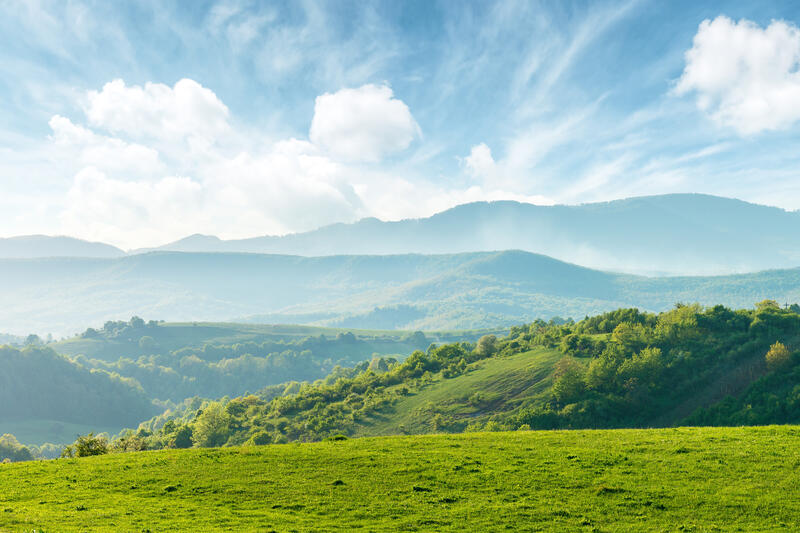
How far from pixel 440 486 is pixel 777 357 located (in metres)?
59.5

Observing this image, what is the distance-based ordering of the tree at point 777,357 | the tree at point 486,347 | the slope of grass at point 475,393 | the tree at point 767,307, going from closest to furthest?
1. the tree at point 777,357
2. the tree at point 767,307
3. the slope of grass at point 475,393
4. the tree at point 486,347

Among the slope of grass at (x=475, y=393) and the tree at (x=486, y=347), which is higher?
the tree at (x=486, y=347)

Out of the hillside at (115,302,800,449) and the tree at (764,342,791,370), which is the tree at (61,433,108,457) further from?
the tree at (764,342,791,370)

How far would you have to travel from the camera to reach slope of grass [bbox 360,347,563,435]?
81.6 meters

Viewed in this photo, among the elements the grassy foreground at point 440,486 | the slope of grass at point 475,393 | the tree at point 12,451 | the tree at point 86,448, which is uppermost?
the grassy foreground at point 440,486

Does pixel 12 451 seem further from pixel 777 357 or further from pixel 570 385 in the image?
pixel 777 357

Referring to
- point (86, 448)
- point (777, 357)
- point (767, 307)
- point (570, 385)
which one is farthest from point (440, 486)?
point (767, 307)

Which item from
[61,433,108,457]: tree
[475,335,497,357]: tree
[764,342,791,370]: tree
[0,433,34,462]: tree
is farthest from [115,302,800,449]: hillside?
[0,433,34,462]: tree

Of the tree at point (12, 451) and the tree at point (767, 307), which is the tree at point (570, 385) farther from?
the tree at point (12, 451)

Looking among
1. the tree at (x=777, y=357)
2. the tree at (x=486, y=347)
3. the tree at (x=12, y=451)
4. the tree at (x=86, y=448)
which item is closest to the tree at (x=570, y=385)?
the tree at (x=777, y=357)

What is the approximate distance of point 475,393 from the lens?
287 feet

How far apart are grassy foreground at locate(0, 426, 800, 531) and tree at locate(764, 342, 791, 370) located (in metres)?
35.6

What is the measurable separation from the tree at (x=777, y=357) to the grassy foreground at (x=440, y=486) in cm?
3557

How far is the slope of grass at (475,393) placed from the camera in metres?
81.6
